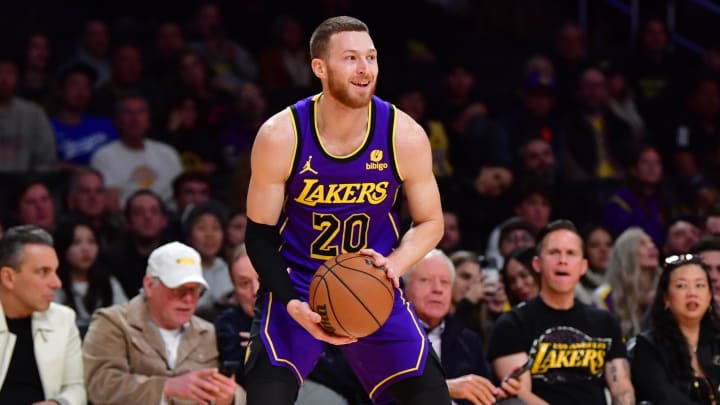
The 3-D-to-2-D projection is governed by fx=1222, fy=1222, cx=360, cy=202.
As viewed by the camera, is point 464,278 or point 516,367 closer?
point 516,367

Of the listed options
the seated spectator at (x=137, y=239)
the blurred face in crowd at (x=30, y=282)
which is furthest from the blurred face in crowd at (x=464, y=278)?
the blurred face in crowd at (x=30, y=282)

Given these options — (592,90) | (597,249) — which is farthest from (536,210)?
(592,90)

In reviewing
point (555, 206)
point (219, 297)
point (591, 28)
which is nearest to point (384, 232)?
point (219, 297)

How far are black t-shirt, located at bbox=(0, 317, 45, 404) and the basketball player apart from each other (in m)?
1.85

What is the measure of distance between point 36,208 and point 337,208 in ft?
13.1

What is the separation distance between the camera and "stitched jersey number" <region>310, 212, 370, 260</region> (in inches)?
185

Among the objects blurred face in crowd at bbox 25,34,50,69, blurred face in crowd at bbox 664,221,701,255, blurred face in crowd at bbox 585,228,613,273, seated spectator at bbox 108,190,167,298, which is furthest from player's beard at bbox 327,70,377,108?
blurred face in crowd at bbox 25,34,50,69

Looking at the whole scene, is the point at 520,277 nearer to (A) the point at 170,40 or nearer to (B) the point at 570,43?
(A) the point at 170,40

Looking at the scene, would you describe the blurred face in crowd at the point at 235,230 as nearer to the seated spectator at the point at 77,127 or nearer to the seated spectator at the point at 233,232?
the seated spectator at the point at 233,232

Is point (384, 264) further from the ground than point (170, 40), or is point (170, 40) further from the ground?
point (170, 40)

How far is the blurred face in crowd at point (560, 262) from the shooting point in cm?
644

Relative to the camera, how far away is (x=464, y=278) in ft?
25.0

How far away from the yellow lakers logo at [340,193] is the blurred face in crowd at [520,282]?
111 inches

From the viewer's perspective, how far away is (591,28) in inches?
523
